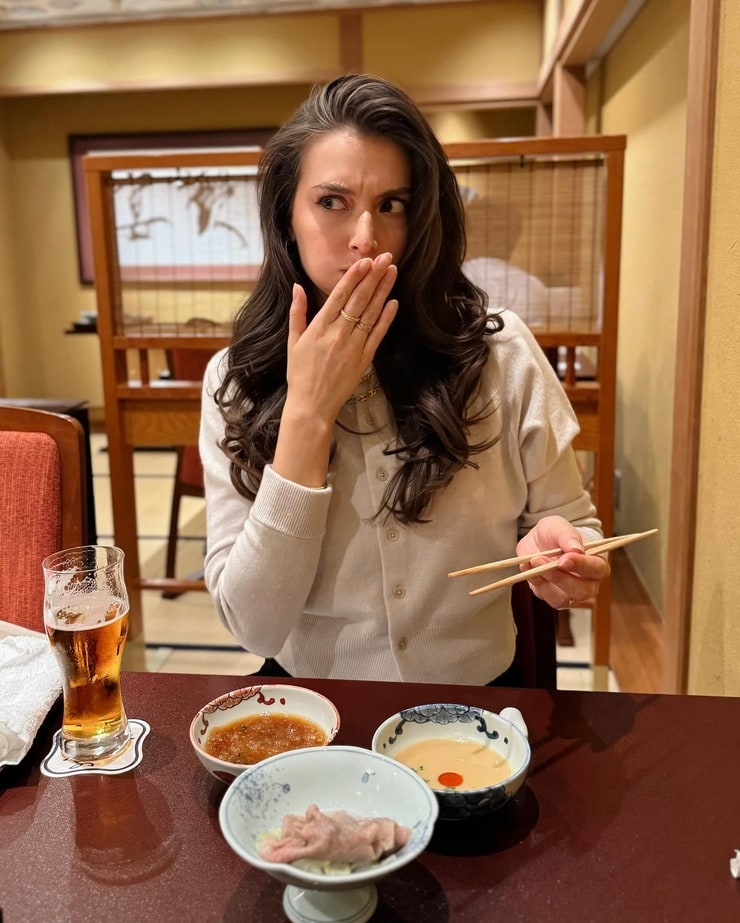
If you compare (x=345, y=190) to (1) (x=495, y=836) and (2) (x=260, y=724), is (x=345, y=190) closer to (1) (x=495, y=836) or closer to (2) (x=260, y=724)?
(2) (x=260, y=724)

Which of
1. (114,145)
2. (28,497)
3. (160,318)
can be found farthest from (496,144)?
(114,145)

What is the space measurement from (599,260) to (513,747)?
1727 millimetres

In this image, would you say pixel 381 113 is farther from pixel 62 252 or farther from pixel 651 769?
pixel 62 252

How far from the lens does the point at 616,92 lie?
348 cm

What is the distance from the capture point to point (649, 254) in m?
3.01

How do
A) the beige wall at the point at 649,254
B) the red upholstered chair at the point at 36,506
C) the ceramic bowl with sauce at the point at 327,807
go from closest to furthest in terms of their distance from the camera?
the ceramic bowl with sauce at the point at 327,807 < the red upholstered chair at the point at 36,506 < the beige wall at the point at 649,254

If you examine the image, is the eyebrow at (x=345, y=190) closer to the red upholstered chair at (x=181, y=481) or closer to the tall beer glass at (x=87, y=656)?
the tall beer glass at (x=87, y=656)

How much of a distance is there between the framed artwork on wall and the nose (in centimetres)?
127

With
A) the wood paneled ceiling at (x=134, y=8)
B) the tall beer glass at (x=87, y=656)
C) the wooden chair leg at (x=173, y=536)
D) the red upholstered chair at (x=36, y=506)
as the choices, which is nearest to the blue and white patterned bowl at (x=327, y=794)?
the tall beer glass at (x=87, y=656)

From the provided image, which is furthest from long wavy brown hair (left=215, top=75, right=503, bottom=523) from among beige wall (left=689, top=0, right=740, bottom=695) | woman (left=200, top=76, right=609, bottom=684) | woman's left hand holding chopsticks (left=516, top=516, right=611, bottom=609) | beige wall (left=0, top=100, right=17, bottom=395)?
beige wall (left=0, top=100, right=17, bottom=395)

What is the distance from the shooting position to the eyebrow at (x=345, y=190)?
1.12 metres

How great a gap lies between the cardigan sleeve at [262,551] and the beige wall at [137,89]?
4094mm

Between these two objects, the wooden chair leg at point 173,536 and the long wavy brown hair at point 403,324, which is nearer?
the long wavy brown hair at point 403,324

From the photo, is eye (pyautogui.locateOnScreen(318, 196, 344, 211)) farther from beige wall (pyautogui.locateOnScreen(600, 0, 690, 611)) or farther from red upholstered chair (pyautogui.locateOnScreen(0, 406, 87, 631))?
A: beige wall (pyautogui.locateOnScreen(600, 0, 690, 611))
